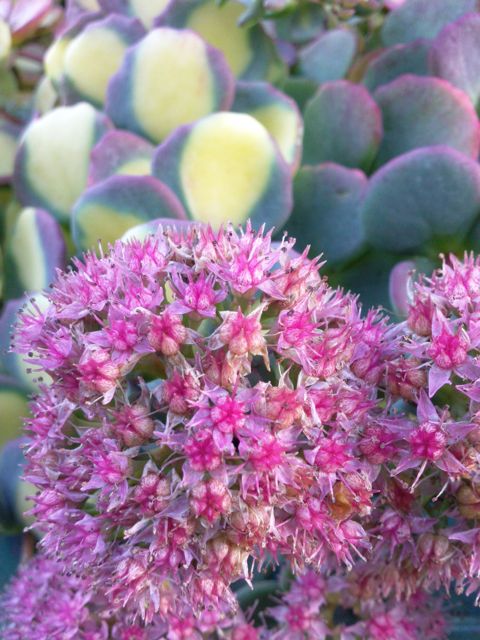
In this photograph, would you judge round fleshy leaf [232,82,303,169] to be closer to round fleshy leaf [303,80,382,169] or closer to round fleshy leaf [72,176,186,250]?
round fleshy leaf [303,80,382,169]

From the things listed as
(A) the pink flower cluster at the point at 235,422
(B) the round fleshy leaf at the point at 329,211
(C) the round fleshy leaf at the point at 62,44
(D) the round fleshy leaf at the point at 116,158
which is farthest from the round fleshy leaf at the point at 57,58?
(A) the pink flower cluster at the point at 235,422

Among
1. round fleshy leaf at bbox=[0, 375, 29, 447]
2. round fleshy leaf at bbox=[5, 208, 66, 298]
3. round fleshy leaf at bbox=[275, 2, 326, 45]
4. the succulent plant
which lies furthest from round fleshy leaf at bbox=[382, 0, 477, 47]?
round fleshy leaf at bbox=[0, 375, 29, 447]

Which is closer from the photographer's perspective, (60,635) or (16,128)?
(60,635)

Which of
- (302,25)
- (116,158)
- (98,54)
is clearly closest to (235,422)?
(116,158)

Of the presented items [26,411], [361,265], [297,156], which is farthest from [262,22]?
[26,411]

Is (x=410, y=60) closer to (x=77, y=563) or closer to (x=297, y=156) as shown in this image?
(x=297, y=156)

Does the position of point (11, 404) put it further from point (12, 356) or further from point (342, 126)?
point (342, 126)

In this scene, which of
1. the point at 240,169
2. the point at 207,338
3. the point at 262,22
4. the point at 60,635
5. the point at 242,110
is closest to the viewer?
the point at 207,338
